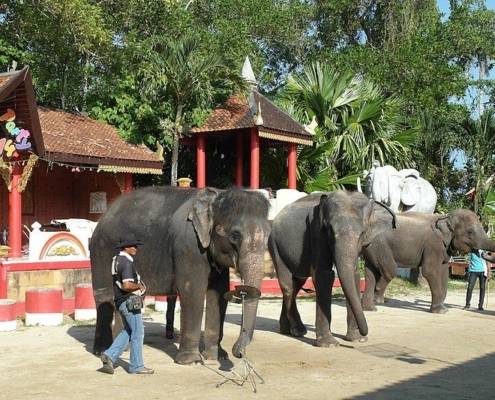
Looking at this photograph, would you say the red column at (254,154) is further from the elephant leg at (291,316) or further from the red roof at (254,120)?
the elephant leg at (291,316)

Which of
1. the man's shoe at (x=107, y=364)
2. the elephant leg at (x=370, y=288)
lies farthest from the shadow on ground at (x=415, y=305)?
the man's shoe at (x=107, y=364)

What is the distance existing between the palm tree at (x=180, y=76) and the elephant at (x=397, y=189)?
5.59 m

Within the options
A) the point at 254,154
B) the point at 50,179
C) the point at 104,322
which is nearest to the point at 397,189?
the point at 254,154

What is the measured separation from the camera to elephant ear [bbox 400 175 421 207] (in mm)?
19391

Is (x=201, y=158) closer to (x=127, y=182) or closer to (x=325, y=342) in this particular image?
(x=127, y=182)

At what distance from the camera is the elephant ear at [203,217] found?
8570mm

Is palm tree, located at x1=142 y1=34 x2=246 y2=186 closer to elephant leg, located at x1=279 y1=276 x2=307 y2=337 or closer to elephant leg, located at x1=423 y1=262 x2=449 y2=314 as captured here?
elephant leg, located at x1=423 y1=262 x2=449 y2=314

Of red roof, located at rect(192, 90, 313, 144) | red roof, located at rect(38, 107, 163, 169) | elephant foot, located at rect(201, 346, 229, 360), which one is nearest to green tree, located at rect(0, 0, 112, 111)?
red roof, located at rect(38, 107, 163, 169)

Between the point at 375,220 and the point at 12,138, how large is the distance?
9273 millimetres

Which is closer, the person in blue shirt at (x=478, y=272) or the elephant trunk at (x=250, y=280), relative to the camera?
the elephant trunk at (x=250, y=280)

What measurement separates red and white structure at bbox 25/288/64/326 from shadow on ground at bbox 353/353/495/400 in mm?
6675

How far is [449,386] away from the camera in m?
7.67

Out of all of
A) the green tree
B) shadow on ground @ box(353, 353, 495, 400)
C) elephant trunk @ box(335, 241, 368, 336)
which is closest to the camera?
shadow on ground @ box(353, 353, 495, 400)

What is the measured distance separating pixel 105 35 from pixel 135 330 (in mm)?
13536
